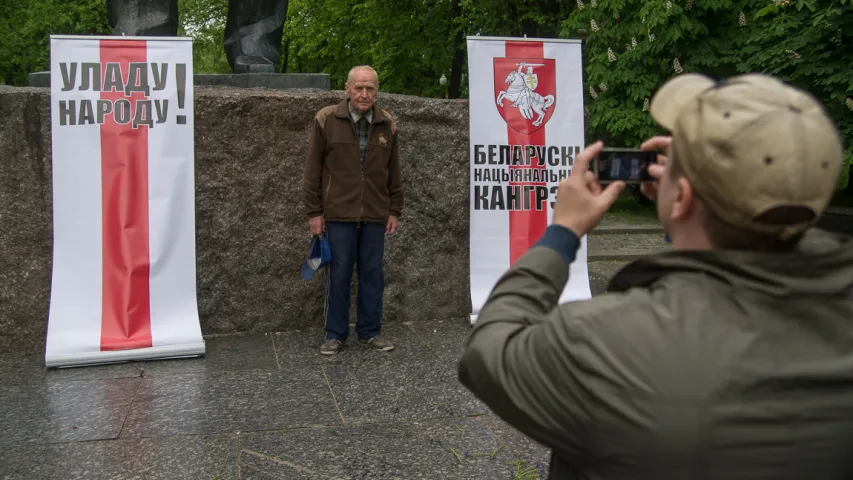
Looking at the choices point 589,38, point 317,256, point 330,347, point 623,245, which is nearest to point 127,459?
point 330,347

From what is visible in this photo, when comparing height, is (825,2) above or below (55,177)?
above

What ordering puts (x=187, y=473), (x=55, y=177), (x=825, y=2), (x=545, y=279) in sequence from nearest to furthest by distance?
(x=545, y=279) < (x=187, y=473) < (x=55, y=177) < (x=825, y=2)

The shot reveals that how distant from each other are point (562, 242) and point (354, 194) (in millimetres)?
3967

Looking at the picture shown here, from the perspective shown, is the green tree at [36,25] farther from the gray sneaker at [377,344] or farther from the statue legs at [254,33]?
the gray sneaker at [377,344]

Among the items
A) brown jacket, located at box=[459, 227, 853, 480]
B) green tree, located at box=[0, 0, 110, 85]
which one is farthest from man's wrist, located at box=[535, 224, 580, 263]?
green tree, located at box=[0, 0, 110, 85]

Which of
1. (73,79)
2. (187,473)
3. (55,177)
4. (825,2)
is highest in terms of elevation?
(825,2)

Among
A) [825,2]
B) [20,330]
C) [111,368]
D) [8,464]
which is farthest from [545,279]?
[825,2]

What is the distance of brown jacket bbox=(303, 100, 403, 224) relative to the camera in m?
5.12

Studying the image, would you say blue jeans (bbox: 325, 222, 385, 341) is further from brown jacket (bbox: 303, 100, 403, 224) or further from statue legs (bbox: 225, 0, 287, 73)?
statue legs (bbox: 225, 0, 287, 73)

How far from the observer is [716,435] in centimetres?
101

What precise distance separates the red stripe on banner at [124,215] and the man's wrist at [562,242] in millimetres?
4320

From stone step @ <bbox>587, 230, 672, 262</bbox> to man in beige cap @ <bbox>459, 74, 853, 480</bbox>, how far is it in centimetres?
836

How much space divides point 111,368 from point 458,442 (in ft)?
7.71

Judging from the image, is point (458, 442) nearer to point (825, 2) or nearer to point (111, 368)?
point (111, 368)
